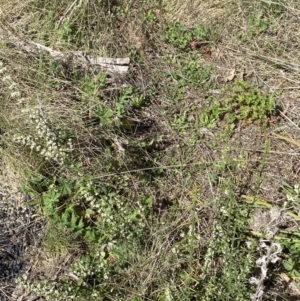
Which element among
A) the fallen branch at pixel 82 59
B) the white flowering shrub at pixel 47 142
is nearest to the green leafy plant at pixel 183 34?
the fallen branch at pixel 82 59

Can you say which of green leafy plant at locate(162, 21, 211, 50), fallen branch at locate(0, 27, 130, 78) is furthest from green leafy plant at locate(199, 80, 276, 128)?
fallen branch at locate(0, 27, 130, 78)

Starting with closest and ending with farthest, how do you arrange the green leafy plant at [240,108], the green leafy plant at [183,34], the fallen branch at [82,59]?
the green leafy plant at [240,108] → the fallen branch at [82,59] → the green leafy plant at [183,34]

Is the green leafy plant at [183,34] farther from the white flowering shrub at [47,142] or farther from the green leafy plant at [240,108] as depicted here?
the white flowering shrub at [47,142]

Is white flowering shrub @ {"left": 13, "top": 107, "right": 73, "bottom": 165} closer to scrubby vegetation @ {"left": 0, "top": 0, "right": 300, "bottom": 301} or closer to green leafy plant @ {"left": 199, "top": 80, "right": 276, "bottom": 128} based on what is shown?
scrubby vegetation @ {"left": 0, "top": 0, "right": 300, "bottom": 301}

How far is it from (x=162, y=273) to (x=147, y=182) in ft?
2.15

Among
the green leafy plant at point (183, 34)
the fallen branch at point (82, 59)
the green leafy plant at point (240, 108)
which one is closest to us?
the green leafy plant at point (240, 108)

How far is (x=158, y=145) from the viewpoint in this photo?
12.2 ft

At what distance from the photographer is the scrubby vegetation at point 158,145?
9.91 feet

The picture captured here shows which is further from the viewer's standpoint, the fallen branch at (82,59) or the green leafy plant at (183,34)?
the green leafy plant at (183,34)

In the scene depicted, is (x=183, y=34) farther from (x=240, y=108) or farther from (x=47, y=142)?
(x=47, y=142)

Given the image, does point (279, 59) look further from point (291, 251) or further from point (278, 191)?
point (291, 251)

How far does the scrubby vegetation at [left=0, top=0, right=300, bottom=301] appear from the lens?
119 inches

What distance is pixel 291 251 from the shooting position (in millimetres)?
3094

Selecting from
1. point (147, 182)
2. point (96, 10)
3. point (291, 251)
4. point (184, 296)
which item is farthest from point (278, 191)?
point (96, 10)
